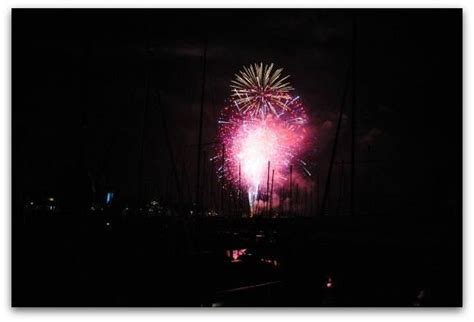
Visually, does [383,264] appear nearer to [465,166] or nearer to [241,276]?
[241,276]

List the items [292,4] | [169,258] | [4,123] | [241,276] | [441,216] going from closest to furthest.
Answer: [4,123] < [292,4] < [241,276] < [441,216] < [169,258]

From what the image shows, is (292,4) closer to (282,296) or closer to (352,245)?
(282,296)

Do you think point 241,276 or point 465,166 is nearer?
point 465,166

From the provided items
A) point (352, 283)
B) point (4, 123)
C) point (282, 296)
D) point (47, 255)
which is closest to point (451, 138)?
point (352, 283)

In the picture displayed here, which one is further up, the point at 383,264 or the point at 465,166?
the point at 465,166

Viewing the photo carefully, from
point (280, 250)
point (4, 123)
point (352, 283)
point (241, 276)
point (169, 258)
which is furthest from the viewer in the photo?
point (280, 250)

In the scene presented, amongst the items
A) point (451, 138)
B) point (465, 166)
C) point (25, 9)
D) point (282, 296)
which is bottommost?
point (282, 296)

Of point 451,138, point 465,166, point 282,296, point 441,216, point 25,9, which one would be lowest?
point 282,296

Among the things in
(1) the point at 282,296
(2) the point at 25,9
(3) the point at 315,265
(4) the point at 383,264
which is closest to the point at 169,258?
(3) the point at 315,265

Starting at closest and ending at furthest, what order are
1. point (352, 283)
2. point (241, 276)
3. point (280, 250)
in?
1. point (352, 283)
2. point (241, 276)
3. point (280, 250)
